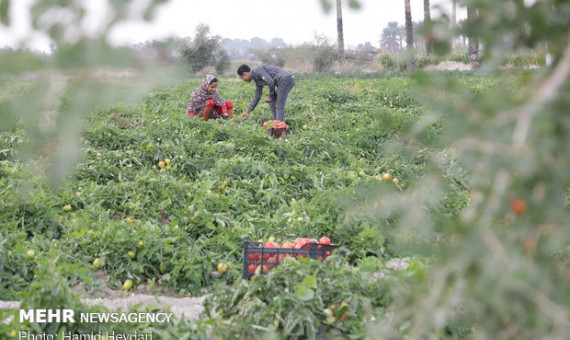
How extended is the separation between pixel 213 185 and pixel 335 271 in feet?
7.53

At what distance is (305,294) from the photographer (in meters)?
2.39

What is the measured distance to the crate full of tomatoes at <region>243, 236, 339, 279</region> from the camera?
121 inches

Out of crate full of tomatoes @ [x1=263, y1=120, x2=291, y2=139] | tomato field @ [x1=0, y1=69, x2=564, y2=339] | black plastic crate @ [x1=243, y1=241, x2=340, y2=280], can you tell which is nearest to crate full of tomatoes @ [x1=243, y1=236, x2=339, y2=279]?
black plastic crate @ [x1=243, y1=241, x2=340, y2=280]

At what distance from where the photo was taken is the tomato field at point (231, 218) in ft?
6.93

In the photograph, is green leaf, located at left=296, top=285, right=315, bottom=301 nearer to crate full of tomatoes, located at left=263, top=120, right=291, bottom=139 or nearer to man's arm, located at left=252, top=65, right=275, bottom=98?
crate full of tomatoes, located at left=263, top=120, right=291, bottom=139

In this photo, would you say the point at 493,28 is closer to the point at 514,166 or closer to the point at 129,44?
the point at 514,166

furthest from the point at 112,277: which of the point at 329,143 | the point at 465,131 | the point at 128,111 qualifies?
the point at 128,111

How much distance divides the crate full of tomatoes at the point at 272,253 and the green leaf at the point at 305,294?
63 centimetres

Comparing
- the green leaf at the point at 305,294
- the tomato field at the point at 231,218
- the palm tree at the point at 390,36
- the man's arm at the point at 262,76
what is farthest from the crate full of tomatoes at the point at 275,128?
the palm tree at the point at 390,36

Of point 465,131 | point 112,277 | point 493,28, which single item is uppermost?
point 493,28

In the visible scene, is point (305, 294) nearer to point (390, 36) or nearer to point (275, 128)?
point (275, 128)

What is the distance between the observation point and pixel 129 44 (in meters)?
1.01

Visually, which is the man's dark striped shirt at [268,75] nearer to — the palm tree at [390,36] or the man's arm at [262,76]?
the man's arm at [262,76]

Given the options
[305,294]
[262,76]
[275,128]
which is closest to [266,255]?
[305,294]
